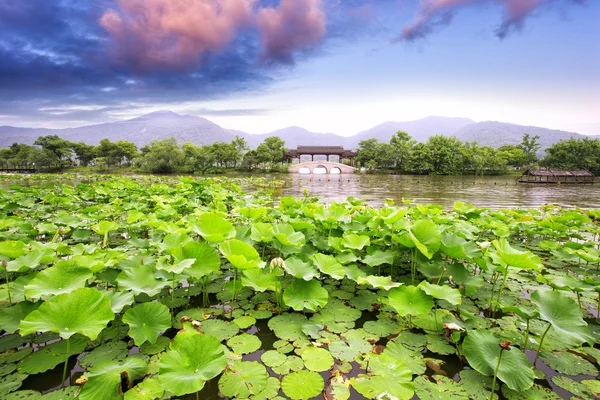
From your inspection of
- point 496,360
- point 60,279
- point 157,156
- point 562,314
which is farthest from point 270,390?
point 157,156

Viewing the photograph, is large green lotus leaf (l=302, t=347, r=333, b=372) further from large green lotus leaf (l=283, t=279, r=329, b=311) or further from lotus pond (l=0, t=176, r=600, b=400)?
large green lotus leaf (l=283, t=279, r=329, b=311)

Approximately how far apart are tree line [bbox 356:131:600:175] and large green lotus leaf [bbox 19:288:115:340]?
49.9 m

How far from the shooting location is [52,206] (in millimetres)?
6723

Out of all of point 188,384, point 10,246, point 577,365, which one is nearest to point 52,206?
point 10,246

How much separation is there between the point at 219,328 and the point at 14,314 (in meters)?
1.42

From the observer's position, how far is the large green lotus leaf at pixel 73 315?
1.62 metres

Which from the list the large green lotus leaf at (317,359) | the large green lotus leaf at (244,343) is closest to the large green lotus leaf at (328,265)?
the large green lotus leaf at (317,359)

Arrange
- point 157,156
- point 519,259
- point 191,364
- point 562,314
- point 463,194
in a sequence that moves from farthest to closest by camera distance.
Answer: point 157,156, point 463,194, point 519,259, point 562,314, point 191,364

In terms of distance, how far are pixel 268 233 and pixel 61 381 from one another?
192cm

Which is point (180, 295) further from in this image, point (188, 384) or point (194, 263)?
point (188, 384)

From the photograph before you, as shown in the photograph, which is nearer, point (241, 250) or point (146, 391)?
point (146, 391)

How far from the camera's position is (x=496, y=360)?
6.29 feet

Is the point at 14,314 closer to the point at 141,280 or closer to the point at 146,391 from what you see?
the point at 141,280

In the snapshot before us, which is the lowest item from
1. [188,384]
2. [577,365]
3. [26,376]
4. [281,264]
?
[577,365]
